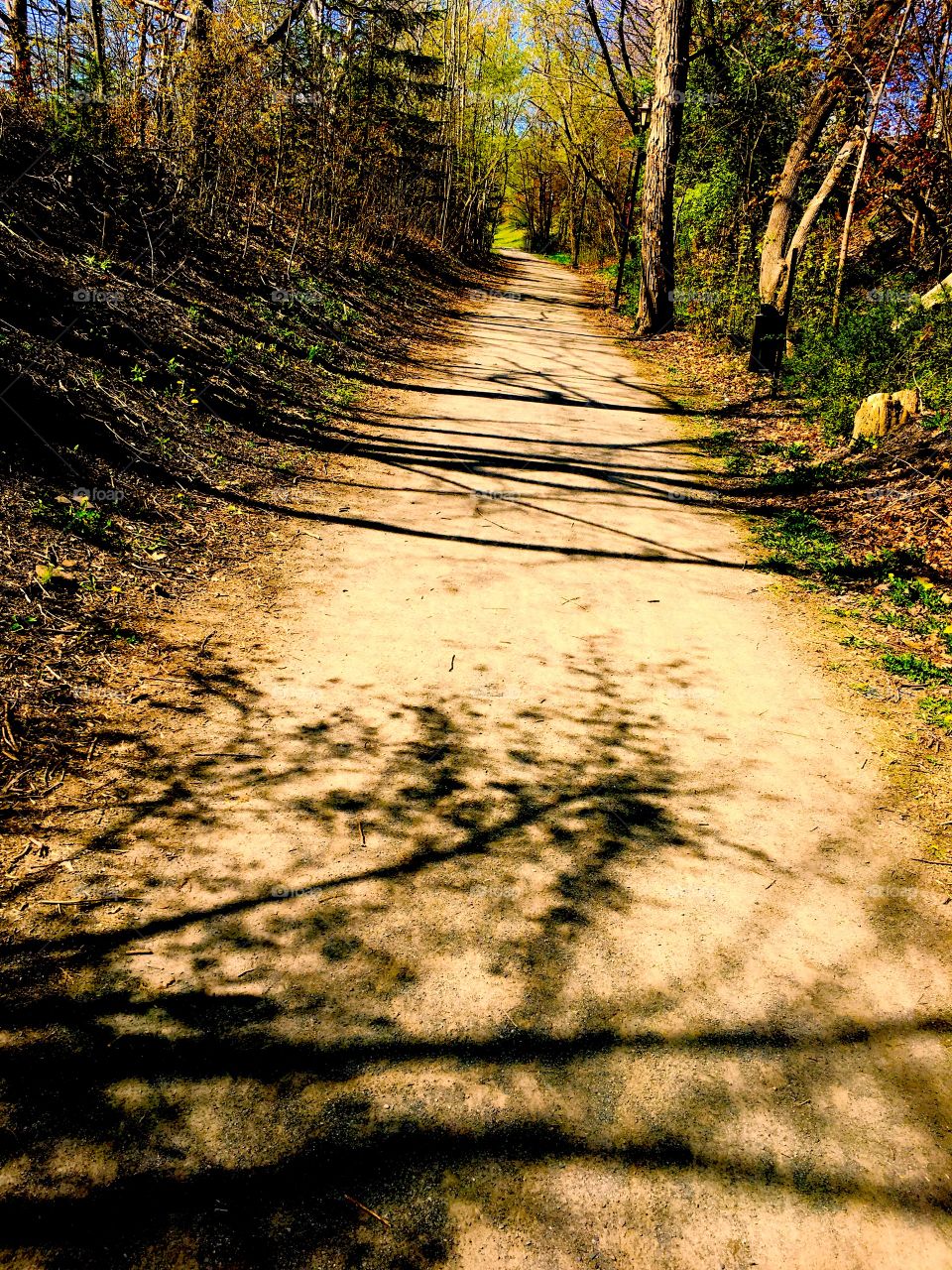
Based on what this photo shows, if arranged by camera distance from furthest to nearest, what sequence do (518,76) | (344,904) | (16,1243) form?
(518,76) < (344,904) < (16,1243)

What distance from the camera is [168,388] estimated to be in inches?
280

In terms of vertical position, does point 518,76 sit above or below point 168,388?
above

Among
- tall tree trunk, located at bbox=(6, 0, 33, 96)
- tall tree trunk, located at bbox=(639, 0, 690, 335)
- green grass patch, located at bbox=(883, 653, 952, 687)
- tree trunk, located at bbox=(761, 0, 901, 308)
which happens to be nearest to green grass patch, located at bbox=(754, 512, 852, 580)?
green grass patch, located at bbox=(883, 653, 952, 687)

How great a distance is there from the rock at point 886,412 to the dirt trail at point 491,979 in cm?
424

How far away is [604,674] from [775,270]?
13081 mm

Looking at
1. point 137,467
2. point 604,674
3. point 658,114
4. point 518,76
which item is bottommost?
point 604,674

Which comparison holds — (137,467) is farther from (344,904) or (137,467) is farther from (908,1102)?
(908,1102)

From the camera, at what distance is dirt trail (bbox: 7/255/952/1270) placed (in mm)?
2004

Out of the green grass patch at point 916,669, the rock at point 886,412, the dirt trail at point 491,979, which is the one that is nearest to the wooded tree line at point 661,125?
the rock at point 886,412

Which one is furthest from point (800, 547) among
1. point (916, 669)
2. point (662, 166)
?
point (662, 166)

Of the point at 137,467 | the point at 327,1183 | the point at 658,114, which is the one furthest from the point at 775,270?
the point at 327,1183

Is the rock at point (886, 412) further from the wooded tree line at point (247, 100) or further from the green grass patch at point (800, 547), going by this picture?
the wooded tree line at point (247, 100)

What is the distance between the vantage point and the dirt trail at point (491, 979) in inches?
78.9

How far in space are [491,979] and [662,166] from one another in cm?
1627
